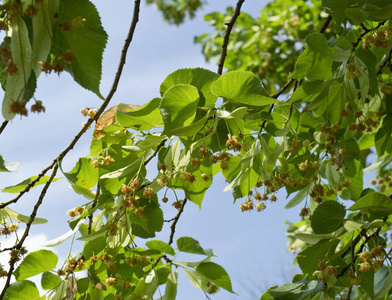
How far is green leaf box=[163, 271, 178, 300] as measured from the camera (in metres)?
1.32

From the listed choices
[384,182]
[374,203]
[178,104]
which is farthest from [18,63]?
[384,182]

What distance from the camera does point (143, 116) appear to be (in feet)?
4.09

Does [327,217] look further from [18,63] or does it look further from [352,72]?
[18,63]

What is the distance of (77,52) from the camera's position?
34.8 inches

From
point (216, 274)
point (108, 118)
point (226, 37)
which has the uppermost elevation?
point (226, 37)

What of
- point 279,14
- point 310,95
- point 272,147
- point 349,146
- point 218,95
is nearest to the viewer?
point 218,95

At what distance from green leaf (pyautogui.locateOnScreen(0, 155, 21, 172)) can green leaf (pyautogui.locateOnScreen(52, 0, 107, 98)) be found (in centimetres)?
47

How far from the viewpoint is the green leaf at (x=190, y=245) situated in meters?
1.38

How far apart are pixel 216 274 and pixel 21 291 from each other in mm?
541

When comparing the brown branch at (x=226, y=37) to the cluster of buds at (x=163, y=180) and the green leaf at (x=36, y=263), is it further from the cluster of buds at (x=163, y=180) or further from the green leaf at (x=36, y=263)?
the green leaf at (x=36, y=263)

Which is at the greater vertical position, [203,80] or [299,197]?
[203,80]

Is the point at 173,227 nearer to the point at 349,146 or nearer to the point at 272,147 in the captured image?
the point at 272,147

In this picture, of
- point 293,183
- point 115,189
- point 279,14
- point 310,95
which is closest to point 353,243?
point 293,183

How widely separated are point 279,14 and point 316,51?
335cm
